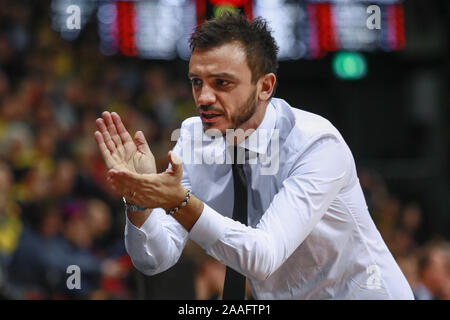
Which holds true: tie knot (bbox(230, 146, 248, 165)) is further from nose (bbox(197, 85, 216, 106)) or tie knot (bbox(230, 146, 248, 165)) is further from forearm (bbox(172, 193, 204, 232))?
forearm (bbox(172, 193, 204, 232))

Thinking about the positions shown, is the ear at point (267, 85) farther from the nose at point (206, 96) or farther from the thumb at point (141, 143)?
the thumb at point (141, 143)

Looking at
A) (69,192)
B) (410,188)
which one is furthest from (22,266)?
(410,188)

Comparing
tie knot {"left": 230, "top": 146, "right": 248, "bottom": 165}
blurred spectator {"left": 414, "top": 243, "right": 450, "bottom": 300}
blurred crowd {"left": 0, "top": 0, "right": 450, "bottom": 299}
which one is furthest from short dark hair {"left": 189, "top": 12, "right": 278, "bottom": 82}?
blurred spectator {"left": 414, "top": 243, "right": 450, "bottom": 300}

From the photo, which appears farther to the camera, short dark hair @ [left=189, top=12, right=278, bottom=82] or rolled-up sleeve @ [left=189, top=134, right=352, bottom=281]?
short dark hair @ [left=189, top=12, right=278, bottom=82]

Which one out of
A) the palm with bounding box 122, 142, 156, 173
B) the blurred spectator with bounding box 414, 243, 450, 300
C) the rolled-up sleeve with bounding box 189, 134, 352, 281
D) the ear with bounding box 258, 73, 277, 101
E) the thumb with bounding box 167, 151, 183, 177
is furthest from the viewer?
the blurred spectator with bounding box 414, 243, 450, 300

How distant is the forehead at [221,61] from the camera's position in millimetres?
2084

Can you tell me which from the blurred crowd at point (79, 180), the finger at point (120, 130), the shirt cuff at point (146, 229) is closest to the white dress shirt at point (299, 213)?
the shirt cuff at point (146, 229)

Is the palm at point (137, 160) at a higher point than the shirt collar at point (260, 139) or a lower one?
lower

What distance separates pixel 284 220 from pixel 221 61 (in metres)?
0.49

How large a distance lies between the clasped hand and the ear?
42cm

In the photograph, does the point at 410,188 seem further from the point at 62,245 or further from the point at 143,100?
the point at 62,245

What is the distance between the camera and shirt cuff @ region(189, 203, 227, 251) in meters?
1.88

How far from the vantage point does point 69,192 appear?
5102 mm
